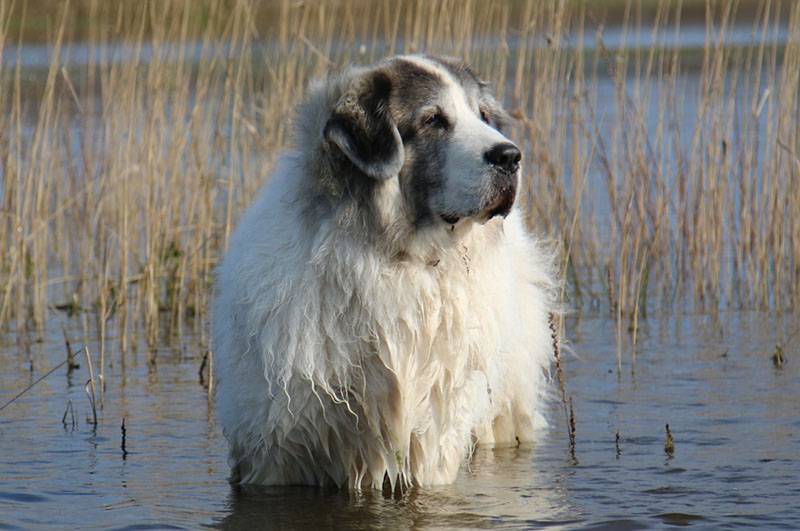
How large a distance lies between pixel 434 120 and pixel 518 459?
1.51 meters

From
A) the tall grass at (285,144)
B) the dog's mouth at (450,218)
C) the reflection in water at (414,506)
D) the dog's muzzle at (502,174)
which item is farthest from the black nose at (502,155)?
the tall grass at (285,144)

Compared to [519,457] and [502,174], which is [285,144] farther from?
[502,174]

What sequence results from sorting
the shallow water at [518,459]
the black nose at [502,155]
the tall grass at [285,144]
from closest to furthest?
the black nose at [502,155] < the shallow water at [518,459] < the tall grass at [285,144]

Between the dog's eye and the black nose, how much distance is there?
24 centimetres

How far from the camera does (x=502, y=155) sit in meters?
3.56

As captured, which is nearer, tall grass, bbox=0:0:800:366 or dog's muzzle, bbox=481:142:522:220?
dog's muzzle, bbox=481:142:522:220

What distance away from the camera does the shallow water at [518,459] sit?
3.79 meters

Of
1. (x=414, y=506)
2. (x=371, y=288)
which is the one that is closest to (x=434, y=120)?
(x=371, y=288)

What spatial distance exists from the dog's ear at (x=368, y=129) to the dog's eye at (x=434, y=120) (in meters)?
0.10

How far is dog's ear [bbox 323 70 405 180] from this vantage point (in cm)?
363

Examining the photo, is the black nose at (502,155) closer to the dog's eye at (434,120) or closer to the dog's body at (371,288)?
the dog's body at (371,288)

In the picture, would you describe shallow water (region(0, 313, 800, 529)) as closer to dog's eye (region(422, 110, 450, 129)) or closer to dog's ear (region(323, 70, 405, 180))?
dog's ear (region(323, 70, 405, 180))

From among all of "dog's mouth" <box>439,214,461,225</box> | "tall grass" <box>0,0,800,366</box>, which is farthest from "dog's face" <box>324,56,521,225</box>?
"tall grass" <box>0,0,800,366</box>

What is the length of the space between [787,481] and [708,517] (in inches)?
19.9
